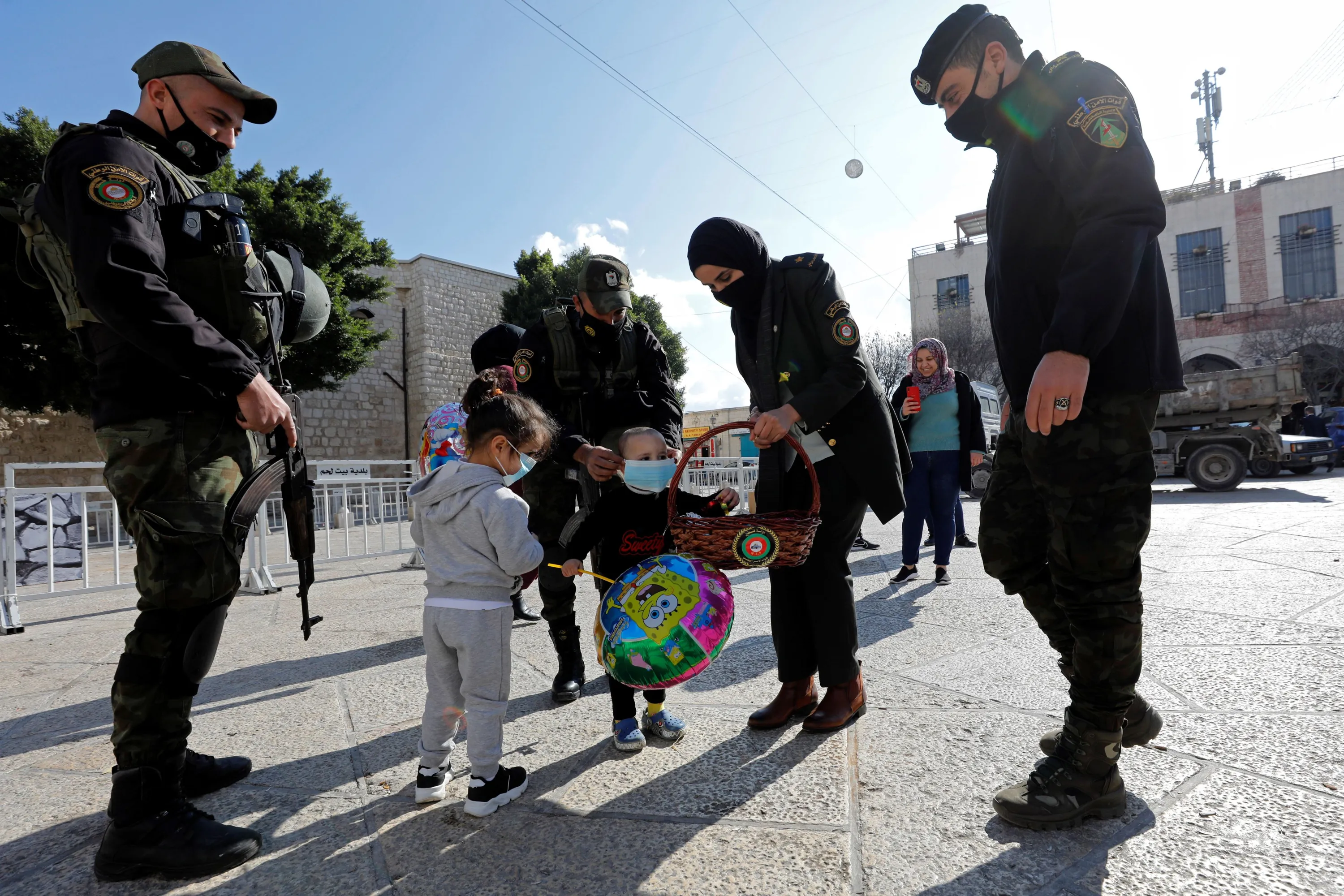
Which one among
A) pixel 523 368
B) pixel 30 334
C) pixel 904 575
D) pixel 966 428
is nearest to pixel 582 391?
pixel 523 368

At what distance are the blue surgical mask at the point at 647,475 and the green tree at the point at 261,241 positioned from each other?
1386 cm

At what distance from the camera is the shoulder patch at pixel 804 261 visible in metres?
2.51

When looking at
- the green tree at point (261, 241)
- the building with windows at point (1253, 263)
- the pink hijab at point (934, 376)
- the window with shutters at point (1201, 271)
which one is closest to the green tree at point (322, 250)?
the green tree at point (261, 241)

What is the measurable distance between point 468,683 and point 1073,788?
1584mm

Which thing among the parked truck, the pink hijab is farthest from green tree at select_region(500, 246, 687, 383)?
the pink hijab

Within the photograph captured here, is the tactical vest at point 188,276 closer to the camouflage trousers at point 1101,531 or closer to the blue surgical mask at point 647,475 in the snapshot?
the blue surgical mask at point 647,475

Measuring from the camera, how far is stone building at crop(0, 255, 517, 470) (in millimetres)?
24766

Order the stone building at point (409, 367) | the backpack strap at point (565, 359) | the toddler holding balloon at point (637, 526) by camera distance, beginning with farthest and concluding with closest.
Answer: the stone building at point (409, 367) → the backpack strap at point (565, 359) → the toddler holding balloon at point (637, 526)

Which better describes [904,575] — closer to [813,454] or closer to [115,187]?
[813,454]

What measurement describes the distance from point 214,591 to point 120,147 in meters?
1.17

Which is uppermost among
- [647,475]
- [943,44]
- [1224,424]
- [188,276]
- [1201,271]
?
[1201,271]

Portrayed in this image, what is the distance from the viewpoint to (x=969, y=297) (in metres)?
38.2

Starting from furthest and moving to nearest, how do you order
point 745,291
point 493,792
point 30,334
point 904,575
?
point 30,334 → point 904,575 → point 745,291 → point 493,792

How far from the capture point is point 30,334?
1352 centimetres
